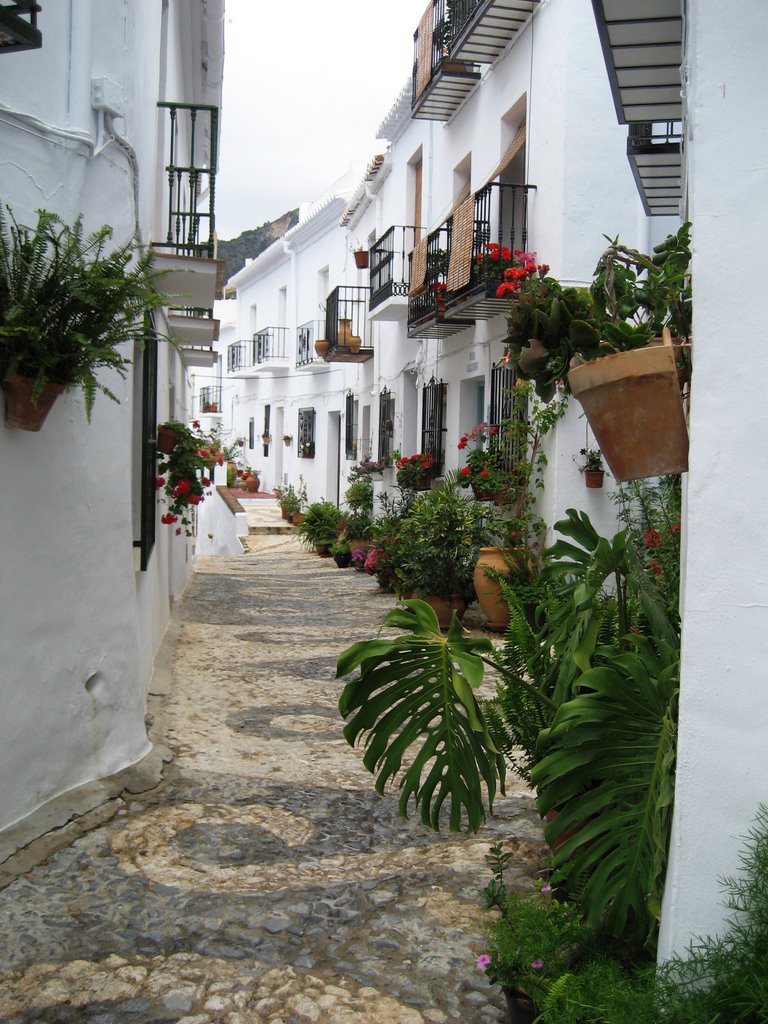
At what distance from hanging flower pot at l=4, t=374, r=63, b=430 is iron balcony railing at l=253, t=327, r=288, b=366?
19779 millimetres

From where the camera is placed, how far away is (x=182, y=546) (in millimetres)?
11391

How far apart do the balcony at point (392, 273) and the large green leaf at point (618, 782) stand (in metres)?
10.4

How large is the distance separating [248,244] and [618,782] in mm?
41967

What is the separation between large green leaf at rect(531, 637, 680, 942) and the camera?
→ 2605 mm

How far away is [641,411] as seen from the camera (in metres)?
2.46

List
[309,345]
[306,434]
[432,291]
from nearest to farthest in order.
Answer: [432,291] → [309,345] → [306,434]

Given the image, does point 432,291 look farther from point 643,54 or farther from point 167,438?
point 643,54

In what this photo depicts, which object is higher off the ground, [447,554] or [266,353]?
[266,353]

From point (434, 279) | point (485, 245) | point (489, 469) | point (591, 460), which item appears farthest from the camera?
point (434, 279)

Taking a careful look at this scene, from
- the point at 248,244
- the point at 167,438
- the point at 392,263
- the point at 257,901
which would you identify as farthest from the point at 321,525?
the point at 248,244

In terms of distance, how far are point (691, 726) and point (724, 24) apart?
5.52ft

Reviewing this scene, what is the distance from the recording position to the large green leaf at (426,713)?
2.78 meters

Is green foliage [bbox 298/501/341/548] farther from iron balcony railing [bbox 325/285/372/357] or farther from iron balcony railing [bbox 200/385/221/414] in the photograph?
iron balcony railing [bbox 200/385/221/414]

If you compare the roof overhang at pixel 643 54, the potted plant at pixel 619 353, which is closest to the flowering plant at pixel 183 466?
the roof overhang at pixel 643 54
